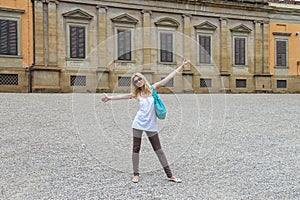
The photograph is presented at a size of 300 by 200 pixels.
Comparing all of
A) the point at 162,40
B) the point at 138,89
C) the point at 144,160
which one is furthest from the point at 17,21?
the point at 138,89

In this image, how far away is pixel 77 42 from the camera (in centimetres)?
2544

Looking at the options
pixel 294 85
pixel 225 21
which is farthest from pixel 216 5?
pixel 294 85

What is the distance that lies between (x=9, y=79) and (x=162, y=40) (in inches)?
408

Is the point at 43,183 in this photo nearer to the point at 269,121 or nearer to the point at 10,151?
the point at 10,151

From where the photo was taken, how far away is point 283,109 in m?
14.6

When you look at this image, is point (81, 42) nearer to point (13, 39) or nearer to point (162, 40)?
point (13, 39)

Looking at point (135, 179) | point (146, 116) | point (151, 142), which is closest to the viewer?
point (146, 116)

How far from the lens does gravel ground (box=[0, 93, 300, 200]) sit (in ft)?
15.4

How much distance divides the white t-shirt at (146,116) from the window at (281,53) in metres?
29.9

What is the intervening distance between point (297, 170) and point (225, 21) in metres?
25.9

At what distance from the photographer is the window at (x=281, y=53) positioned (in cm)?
3228

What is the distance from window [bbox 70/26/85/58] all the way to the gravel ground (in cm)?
1585

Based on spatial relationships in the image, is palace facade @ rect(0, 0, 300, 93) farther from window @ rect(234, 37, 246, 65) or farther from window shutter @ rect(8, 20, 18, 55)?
window shutter @ rect(8, 20, 18, 55)

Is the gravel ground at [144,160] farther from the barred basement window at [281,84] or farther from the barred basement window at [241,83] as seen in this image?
A: the barred basement window at [281,84]
